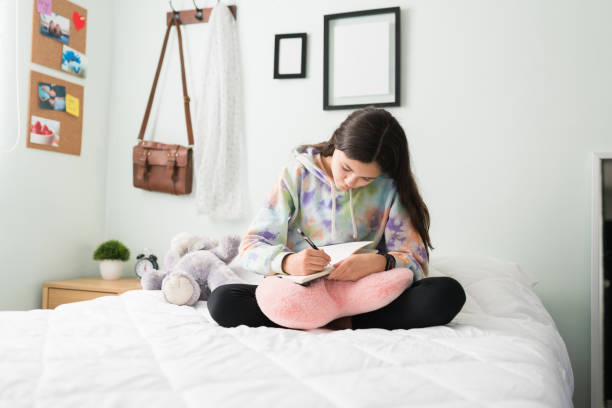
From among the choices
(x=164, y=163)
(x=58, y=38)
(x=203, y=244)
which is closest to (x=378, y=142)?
(x=203, y=244)

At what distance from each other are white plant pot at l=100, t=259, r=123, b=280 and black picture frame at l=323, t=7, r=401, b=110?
116 centimetres

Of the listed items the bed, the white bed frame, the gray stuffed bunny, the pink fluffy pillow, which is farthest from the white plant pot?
the white bed frame

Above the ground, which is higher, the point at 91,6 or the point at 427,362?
the point at 91,6

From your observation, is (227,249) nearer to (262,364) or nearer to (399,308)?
(399,308)

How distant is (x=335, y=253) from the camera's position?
1127 millimetres

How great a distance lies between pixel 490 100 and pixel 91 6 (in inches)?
72.5

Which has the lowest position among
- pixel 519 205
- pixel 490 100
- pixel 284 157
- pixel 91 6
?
pixel 519 205

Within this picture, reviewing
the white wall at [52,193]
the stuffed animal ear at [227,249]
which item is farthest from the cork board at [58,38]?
the stuffed animal ear at [227,249]

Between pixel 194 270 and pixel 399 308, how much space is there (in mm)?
742

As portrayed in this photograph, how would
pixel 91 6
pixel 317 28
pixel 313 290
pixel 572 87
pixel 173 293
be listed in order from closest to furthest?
pixel 313 290 < pixel 173 293 < pixel 572 87 < pixel 317 28 < pixel 91 6

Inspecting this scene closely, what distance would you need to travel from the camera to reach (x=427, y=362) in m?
0.75

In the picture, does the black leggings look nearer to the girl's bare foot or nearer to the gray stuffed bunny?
the girl's bare foot

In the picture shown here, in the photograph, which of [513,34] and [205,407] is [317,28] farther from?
[205,407]

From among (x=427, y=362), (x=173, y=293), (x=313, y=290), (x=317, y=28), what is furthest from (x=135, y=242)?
(x=427, y=362)
